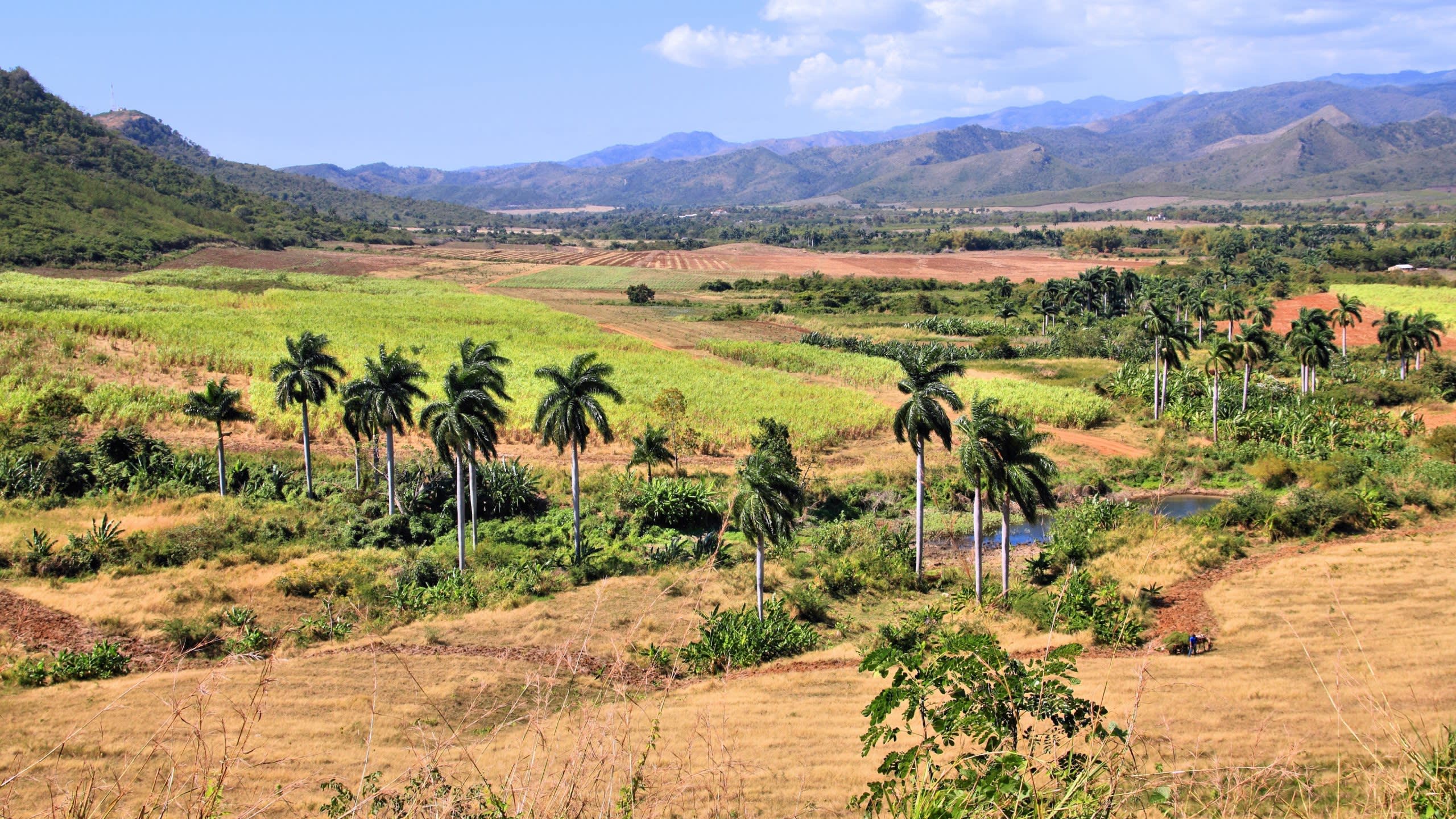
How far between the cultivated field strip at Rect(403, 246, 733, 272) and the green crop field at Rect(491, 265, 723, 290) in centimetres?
496

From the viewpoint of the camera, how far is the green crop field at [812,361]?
5703 centimetres

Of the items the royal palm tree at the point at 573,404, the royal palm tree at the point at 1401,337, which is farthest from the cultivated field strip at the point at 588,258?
the royal palm tree at the point at 573,404

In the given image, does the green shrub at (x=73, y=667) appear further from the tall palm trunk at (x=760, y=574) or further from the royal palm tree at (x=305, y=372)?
the tall palm trunk at (x=760, y=574)

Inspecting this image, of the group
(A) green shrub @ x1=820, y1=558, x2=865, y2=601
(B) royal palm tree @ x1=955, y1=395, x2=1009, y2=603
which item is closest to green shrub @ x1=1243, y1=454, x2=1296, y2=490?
(B) royal palm tree @ x1=955, y1=395, x2=1009, y2=603

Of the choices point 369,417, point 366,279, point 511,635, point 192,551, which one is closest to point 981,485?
point 511,635

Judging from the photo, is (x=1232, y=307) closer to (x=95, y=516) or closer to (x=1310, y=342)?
(x=1310, y=342)

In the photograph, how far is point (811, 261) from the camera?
147 meters

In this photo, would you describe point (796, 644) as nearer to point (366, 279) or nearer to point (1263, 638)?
point (1263, 638)

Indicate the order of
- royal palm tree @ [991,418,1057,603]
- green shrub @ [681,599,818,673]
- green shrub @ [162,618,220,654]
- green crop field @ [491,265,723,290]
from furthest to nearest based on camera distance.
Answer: green crop field @ [491,265,723,290], royal palm tree @ [991,418,1057,603], green shrub @ [681,599,818,673], green shrub @ [162,618,220,654]

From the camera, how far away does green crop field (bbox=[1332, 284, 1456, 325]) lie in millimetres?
72062

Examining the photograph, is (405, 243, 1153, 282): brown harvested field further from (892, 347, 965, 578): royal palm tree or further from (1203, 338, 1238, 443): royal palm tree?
(892, 347, 965, 578): royal palm tree

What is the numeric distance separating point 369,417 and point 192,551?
621 centimetres

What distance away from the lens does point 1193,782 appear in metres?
3.73

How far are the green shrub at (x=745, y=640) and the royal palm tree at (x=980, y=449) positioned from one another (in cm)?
540
